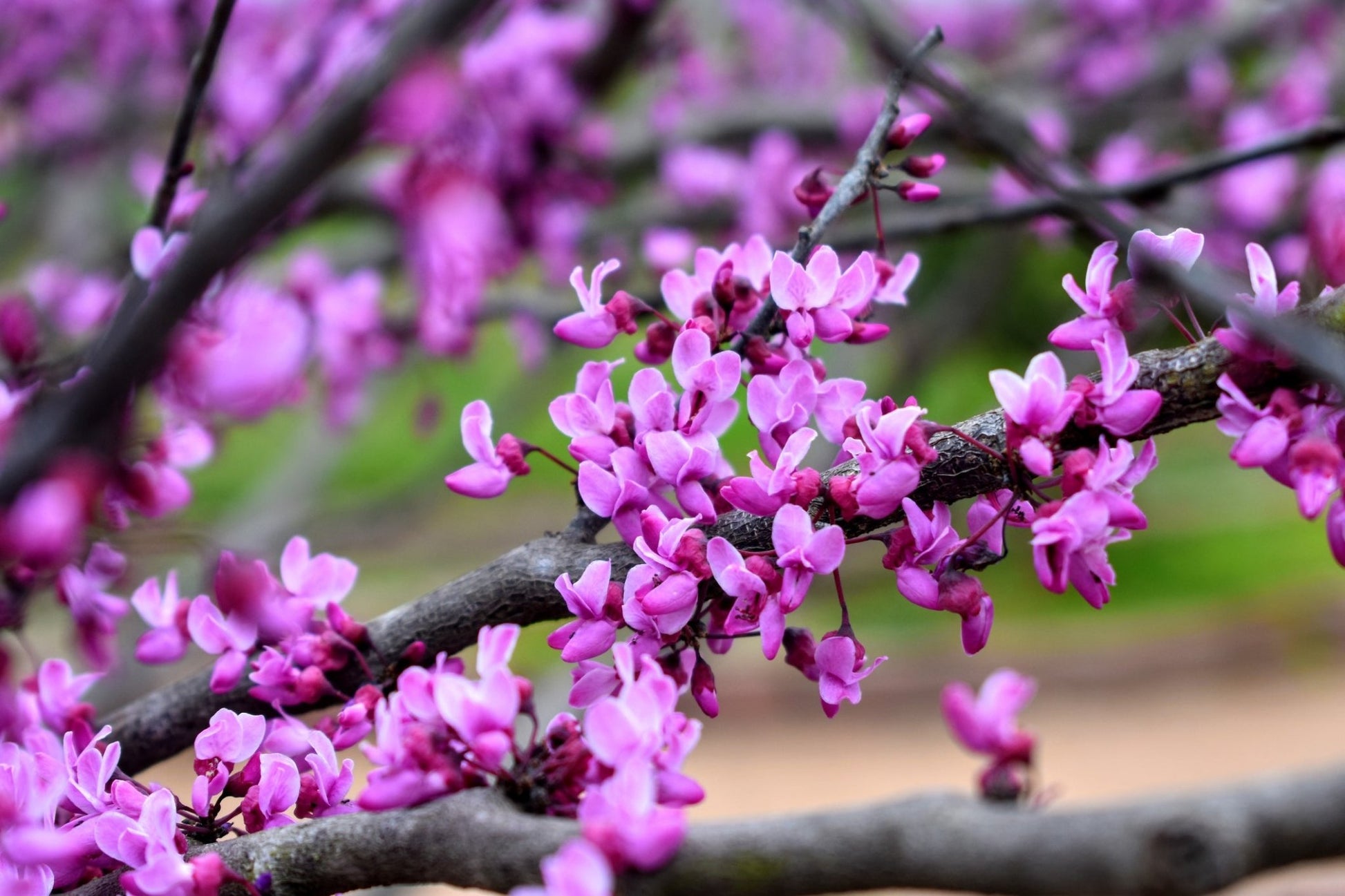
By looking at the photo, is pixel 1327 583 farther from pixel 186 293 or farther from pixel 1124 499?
pixel 186 293

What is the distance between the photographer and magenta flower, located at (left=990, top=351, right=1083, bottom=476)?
0.49m

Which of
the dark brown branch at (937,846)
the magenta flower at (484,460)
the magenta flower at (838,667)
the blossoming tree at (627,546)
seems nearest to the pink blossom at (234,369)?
the blossoming tree at (627,546)

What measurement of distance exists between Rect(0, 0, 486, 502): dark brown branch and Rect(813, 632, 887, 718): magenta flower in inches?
13.6

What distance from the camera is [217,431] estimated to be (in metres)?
0.94

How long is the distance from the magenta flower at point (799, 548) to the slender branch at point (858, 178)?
0.44 ft

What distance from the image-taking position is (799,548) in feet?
1.65

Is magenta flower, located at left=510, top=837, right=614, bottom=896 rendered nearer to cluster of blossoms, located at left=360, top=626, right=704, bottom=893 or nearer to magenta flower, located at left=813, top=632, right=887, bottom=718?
cluster of blossoms, located at left=360, top=626, right=704, bottom=893

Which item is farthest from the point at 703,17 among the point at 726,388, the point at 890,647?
the point at 726,388

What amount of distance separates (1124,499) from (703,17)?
9.61ft

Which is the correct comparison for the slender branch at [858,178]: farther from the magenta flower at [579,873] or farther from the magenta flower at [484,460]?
the magenta flower at [579,873]

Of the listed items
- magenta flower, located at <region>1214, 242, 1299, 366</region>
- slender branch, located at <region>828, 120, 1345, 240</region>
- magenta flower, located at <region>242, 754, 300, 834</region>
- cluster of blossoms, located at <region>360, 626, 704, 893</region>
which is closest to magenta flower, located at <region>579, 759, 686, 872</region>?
cluster of blossoms, located at <region>360, 626, 704, 893</region>

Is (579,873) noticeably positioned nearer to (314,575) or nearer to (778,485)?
(778,485)

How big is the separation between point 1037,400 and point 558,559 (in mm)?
267

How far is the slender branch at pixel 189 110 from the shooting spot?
621 mm
